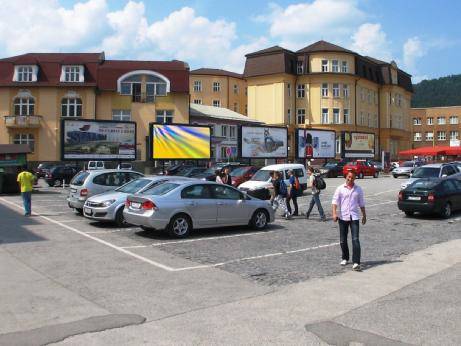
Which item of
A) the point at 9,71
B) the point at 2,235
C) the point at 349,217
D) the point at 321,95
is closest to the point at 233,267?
the point at 349,217

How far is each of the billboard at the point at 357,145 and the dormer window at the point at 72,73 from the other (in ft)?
90.9

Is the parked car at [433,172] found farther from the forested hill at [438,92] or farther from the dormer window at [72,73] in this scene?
the forested hill at [438,92]

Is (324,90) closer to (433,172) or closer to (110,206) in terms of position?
(433,172)

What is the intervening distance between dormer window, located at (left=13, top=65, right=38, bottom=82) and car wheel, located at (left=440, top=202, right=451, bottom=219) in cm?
4628

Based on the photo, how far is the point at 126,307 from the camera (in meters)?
7.09

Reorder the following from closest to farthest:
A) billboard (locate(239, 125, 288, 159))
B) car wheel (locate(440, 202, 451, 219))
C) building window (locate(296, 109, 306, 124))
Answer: car wheel (locate(440, 202, 451, 219)) → billboard (locate(239, 125, 288, 159)) → building window (locate(296, 109, 306, 124))

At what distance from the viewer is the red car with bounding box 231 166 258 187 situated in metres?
28.0

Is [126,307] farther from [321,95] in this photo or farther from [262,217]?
[321,95]

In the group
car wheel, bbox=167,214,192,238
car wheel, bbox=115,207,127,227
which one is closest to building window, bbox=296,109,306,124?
car wheel, bbox=115,207,127,227

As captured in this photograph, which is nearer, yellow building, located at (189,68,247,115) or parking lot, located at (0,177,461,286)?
parking lot, located at (0,177,461,286)

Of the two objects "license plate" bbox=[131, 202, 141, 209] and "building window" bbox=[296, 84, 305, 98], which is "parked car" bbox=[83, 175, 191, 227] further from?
"building window" bbox=[296, 84, 305, 98]

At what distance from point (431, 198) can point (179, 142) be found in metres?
20.5

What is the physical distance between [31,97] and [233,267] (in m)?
49.7

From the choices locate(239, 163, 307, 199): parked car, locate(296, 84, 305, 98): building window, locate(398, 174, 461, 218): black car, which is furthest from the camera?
locate(296, 84, 305, 98): building window
